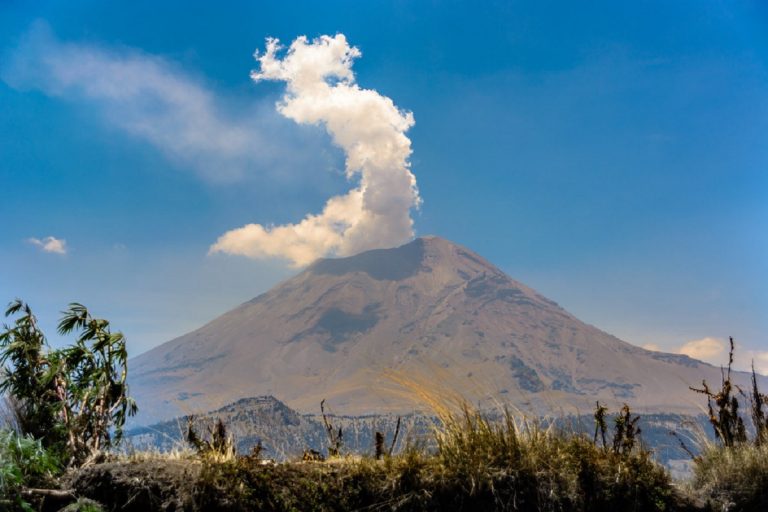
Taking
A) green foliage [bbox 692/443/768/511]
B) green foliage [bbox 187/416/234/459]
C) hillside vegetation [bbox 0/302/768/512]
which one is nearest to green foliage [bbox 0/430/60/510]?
hillside vegetation [bbox 0/302/768/512]

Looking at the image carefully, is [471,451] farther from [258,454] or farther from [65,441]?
[65,441]

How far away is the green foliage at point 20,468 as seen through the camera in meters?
3.88

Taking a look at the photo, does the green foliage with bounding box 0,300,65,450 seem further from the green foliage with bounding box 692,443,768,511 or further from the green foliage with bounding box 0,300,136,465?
the green foliage with bounding box 692,443,768,511

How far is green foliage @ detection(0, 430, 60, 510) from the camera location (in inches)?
153

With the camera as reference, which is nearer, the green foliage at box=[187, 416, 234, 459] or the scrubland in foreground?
the scrubland in foreground

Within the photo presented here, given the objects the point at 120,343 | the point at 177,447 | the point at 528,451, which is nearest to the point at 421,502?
the point at 528,451

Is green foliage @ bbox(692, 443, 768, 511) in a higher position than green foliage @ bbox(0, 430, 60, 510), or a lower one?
lower

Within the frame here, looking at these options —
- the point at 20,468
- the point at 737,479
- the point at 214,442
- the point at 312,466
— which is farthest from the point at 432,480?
the point at 737,479

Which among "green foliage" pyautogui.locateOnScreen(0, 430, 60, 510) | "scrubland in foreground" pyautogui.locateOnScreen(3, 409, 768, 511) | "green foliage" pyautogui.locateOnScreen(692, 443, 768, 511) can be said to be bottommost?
"green foliage" pyautogui.locateOnScreen(692, 443, 768, 511)

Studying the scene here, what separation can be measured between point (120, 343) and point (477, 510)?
181 inches

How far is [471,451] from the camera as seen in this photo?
16.9ft

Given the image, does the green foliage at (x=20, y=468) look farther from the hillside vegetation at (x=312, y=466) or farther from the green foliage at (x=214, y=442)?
the green foliage at (x=214, y=442)

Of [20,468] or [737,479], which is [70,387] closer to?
[20,468]

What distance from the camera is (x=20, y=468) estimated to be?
13.7ft
